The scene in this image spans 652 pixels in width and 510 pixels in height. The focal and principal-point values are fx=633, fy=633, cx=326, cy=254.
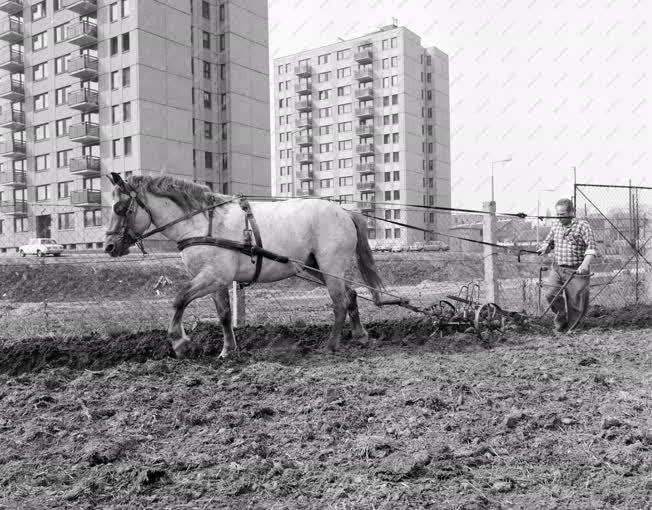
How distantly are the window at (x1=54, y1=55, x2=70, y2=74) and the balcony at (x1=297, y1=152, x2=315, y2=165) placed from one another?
132ft

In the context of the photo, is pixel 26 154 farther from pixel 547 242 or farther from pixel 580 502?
pixel 580 502

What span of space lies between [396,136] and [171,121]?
1493 inches

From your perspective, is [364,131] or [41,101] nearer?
[41,101]

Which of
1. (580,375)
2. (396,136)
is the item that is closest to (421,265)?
(580,375)

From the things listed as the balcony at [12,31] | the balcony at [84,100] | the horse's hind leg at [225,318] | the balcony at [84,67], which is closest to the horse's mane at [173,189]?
the horse's hind leg at [225,318]

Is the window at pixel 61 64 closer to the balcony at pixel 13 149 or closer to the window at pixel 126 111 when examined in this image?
the balcony at pixel 13 149

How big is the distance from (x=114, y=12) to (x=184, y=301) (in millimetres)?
49236

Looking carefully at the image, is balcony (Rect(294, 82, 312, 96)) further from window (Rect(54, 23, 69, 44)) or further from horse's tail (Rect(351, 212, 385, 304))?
horse's tail (Rect(351, 212, 385, 304))

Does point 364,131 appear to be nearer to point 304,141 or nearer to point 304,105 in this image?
point 304,141

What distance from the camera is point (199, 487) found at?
3.32m

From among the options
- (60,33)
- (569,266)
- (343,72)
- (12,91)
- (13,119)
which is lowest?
(569,266)

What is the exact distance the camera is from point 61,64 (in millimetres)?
52688

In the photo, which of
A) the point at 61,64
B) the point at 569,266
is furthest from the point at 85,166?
the point at 569,266

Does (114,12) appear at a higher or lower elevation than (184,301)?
higher
